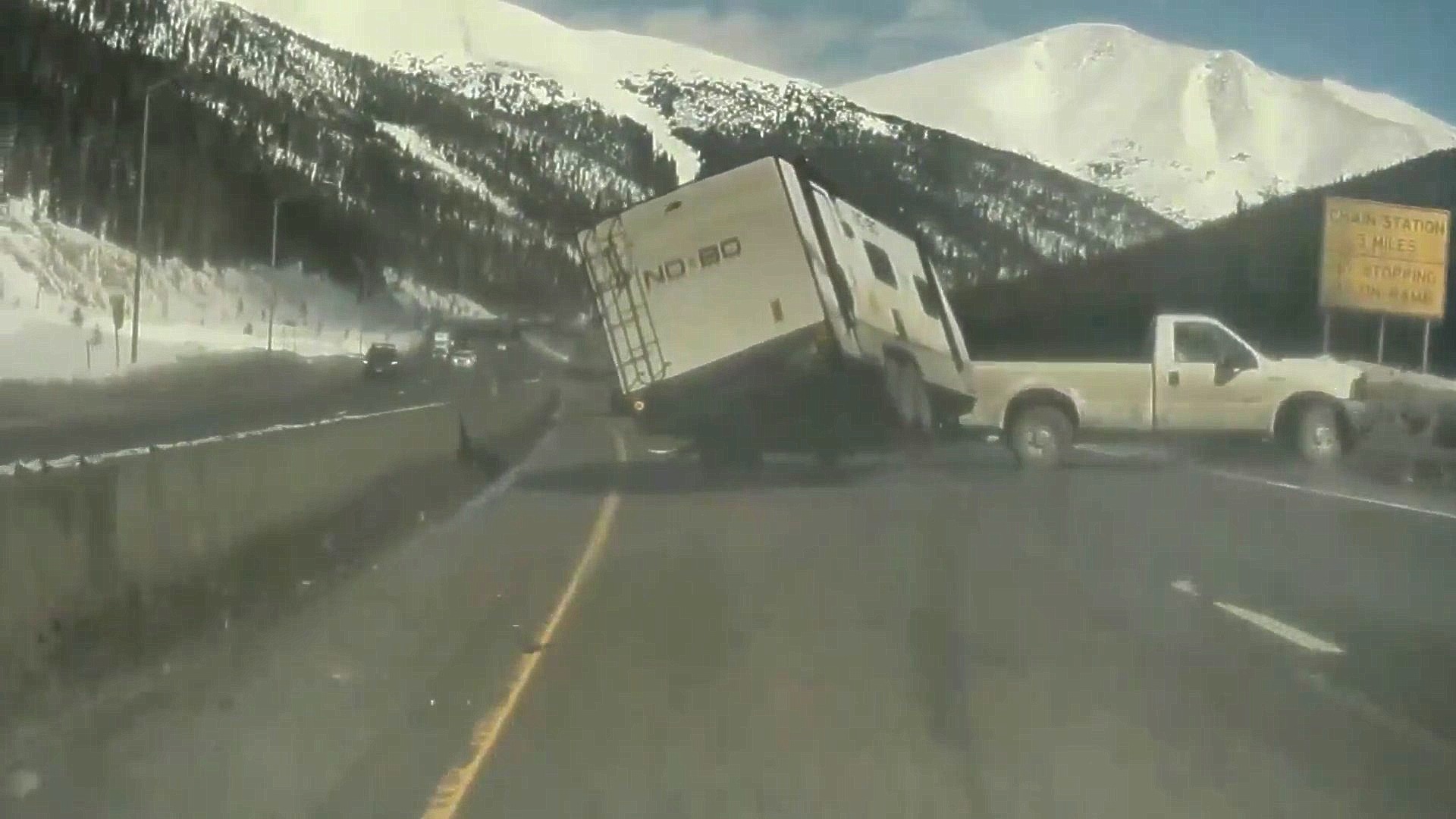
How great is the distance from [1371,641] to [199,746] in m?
7.29

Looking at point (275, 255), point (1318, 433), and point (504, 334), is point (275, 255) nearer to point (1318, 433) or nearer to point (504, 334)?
point (504, 334)

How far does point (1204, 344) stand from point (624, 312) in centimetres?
908

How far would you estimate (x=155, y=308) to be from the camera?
79500 millimetres

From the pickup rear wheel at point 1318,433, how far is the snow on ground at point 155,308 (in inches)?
1292

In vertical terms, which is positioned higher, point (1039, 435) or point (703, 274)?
point (703, 274)

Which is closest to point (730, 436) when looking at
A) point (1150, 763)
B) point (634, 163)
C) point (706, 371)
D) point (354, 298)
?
point (706, 371)

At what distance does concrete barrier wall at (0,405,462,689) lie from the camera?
8.98 meters

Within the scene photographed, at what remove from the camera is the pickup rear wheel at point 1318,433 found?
30.1m

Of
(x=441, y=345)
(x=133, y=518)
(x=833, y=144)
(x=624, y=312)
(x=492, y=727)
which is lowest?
(x=492, y=727)

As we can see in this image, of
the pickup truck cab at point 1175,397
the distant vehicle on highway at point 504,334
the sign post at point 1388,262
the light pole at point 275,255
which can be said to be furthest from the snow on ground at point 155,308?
the pickup truck cab at point 1175,397

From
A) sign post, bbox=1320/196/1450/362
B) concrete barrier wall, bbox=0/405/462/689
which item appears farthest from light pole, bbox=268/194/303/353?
concrete barrier wall, bbox=0/405/462/689

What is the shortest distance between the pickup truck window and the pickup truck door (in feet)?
0.04

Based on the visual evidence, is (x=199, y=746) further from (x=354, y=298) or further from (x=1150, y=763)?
(x=354, y=298)

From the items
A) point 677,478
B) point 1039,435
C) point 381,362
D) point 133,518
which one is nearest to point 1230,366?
point 1039,435
